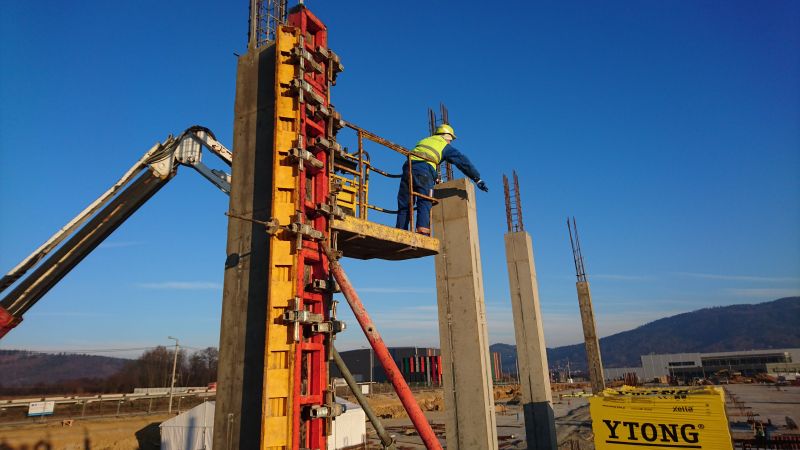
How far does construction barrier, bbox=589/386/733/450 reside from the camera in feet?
36.2

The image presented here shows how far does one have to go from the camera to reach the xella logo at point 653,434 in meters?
11.2

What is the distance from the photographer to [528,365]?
1658 centimetres

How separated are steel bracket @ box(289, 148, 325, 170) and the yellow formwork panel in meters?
0.12

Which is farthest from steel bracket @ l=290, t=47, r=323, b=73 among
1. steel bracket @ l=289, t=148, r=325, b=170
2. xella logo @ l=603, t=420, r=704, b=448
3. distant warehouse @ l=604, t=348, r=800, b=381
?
distant warehouse @ l=604, t=348, r=800, b=381

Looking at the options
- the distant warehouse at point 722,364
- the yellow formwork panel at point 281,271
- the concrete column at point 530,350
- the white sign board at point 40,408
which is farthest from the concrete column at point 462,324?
the distant warehouse at point 722,364

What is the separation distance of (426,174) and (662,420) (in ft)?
28.5

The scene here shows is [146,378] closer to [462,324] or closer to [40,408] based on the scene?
[40,408]

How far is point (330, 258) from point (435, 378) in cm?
7412

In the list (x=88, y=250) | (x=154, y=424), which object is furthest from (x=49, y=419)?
(x=88, y=250)

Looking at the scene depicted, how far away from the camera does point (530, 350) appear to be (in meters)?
16.6

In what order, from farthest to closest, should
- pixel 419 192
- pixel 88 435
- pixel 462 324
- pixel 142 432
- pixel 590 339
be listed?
pixel 142 432, pixel 88 435, pixel 590 339, pixel 419 192, pixel 462 324

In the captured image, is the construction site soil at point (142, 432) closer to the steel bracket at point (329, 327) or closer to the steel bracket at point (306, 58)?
the steel bracket at point (329, 327)

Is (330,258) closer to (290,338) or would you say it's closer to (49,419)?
(290,338)

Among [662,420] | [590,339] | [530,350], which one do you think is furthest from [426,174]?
[590,339]
